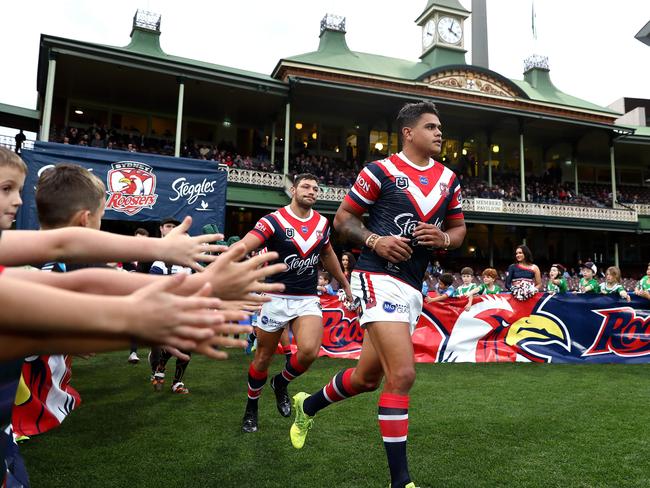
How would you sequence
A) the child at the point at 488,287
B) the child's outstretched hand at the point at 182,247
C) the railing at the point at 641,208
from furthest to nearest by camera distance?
the railing at the point at 641,208 → the child at the point at 488,287 → the child's outstretched hand at the point at 182,247

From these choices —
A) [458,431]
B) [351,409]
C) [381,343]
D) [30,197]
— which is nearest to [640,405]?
[458,431]

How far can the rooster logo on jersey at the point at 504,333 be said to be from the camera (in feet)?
29.9

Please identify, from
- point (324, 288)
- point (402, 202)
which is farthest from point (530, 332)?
point (402, 202)

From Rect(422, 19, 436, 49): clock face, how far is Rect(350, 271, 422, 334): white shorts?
2911cm

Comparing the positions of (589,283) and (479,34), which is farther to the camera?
(479,34)

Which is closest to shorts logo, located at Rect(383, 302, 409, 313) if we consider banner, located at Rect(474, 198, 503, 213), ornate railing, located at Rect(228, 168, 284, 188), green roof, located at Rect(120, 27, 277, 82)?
ornate railing, located at Rect(228, 168, 284, 188)

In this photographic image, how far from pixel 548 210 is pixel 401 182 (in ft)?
79.3

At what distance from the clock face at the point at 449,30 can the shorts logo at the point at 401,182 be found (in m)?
28.7

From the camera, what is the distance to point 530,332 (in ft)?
30.2

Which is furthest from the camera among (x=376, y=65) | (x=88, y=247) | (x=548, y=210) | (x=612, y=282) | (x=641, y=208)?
(x=641, y=208)

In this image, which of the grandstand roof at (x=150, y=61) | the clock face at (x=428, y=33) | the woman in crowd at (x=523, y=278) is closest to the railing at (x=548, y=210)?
the grandstand roof at (x=150, y=61)

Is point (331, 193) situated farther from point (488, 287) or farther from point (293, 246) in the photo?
→ point (293, 246)

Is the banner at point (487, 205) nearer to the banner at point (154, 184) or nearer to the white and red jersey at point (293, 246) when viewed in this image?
the banner at point (154, 184)

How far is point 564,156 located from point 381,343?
3255cm
